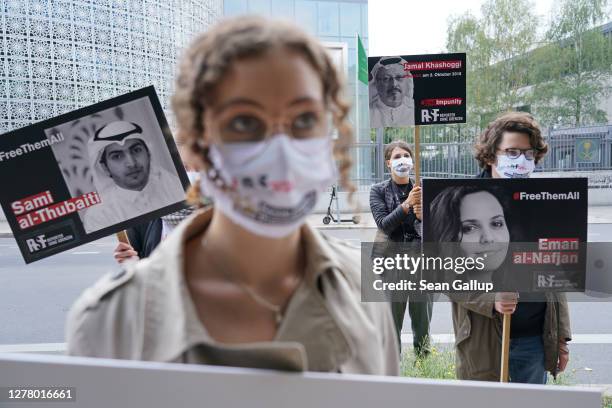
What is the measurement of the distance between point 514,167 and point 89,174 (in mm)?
1853

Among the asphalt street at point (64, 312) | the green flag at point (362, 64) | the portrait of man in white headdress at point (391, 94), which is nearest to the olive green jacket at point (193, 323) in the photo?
the asphalt street at point (64, 312)

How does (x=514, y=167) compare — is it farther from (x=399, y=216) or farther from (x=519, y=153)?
(x=399, y=216)

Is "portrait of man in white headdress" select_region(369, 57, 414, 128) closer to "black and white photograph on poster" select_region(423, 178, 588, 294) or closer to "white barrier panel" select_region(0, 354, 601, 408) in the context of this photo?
"black and white photograph on poster" select_region(423, 178, 588, 294)

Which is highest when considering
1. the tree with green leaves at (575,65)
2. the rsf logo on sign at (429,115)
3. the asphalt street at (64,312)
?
the tree with green leaves at (575,65)

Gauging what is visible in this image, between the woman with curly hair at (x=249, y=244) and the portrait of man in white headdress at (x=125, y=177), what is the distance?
72 centimetres

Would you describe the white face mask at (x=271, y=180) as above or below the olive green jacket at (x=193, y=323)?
above

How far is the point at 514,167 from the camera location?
2.58 m

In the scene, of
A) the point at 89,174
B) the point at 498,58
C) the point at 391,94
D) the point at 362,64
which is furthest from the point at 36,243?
the point at 498,58

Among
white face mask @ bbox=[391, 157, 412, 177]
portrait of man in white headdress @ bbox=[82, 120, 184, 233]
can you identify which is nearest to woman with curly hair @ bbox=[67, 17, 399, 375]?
portrait of man in white headdress @ bbox=[82, 120, 184, 233]

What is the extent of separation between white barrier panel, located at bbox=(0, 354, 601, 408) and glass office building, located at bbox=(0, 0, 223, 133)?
43.1 inches

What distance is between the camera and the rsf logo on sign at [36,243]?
1.79m

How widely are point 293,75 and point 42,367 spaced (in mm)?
687

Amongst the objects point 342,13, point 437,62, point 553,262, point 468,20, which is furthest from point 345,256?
point 468,20

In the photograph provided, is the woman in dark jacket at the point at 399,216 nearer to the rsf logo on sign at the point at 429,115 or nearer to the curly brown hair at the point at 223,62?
the rsf logo on sign at the point at 429,115
